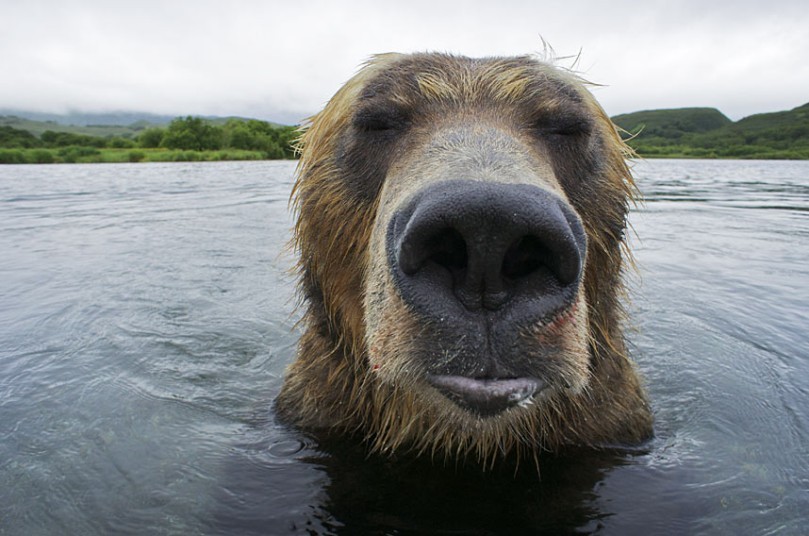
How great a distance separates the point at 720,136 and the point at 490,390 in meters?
133

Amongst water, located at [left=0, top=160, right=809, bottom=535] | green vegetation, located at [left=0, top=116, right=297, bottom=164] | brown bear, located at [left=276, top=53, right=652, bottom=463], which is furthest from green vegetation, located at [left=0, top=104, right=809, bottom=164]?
brown bear, located at [left=276, top=53, right=652, bottom=463]

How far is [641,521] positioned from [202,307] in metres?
6.02

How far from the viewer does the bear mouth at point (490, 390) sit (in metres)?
2.31

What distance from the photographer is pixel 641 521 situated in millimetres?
3221

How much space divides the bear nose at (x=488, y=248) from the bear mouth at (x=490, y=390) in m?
0.31

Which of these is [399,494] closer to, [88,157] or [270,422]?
[270,422]

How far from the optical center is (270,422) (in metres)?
4.36

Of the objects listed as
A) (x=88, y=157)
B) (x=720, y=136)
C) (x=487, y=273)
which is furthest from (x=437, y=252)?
(x=720, y=136)

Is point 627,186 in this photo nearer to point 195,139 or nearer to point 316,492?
point 316,492

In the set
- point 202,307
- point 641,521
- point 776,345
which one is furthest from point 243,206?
point 641,521

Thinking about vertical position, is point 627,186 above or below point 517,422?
above

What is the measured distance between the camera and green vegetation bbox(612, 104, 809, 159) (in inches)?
3260

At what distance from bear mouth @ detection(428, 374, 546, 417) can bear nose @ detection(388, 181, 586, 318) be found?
0.31 m

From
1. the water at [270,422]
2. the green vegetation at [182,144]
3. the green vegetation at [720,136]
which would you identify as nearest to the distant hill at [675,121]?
the green vegetation at [720,136]
